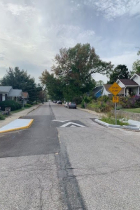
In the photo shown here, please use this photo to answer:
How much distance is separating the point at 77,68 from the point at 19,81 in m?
19.3

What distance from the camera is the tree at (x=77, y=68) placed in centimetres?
5152

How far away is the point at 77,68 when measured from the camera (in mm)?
52031

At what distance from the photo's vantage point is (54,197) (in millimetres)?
3541

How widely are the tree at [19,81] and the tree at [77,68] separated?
999cm

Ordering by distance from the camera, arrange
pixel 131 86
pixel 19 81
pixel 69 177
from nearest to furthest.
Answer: pixel 69 177, pixel 131 86, pixel 19 81

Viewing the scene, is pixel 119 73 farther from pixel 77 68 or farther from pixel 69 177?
pixel 69 177

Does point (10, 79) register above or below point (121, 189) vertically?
above

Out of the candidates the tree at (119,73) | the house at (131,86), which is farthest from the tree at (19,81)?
the house at (131,86)

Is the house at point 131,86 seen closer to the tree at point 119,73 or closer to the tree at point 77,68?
the tree at point 77,68

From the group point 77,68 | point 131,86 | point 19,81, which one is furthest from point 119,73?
point 19,81

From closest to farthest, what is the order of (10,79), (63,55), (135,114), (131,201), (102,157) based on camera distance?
(131,201) → (102,157) → (135,114) → (63,55) → (10,79)

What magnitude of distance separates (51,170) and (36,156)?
1380mm

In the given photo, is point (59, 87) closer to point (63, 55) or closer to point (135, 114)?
point (63, 55)

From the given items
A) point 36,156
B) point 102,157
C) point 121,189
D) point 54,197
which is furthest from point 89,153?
point 54,197
